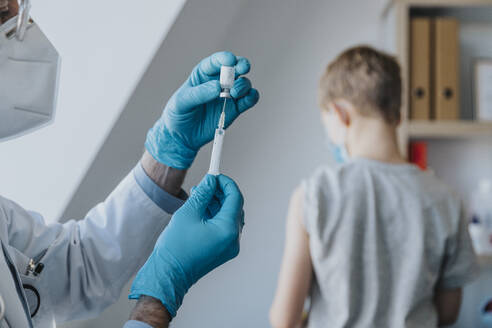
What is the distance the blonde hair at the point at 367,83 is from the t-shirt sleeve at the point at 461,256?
296mm

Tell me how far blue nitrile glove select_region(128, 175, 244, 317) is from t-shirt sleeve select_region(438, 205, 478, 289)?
560mm

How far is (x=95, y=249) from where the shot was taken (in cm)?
97

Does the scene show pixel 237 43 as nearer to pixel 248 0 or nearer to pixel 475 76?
pixel 248 0

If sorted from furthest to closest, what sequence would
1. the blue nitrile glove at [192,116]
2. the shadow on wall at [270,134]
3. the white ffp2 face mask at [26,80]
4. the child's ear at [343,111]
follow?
1. the shadow on wall at [270,134]
2. the child's ear at [343,111]
3. the blue nitrile glove at [192,116]
4. the white ffp2 face mask at [26,80]

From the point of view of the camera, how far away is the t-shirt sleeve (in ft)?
3.50

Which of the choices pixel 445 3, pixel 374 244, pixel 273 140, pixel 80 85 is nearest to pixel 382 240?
pixel 374 244

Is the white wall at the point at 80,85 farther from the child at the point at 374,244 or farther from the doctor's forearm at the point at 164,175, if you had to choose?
the child at the point at 374,244

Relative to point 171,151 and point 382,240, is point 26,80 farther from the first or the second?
point 382,240

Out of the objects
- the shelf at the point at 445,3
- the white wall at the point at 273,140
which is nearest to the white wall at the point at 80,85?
the white wall at the point at 273,140

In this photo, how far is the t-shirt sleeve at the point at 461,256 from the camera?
Result: 107cm

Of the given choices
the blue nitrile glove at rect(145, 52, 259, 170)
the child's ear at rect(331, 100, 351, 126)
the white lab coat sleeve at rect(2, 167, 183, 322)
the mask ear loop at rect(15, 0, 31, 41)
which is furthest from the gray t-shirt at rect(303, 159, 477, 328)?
the mask ear loop at rect(15, 0, 31, 41)

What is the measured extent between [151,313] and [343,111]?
0.72 m

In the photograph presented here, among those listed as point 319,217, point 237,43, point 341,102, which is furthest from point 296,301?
point 237,43

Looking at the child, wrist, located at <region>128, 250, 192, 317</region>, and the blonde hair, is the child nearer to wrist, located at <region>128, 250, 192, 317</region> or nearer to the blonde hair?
the blonde hair
